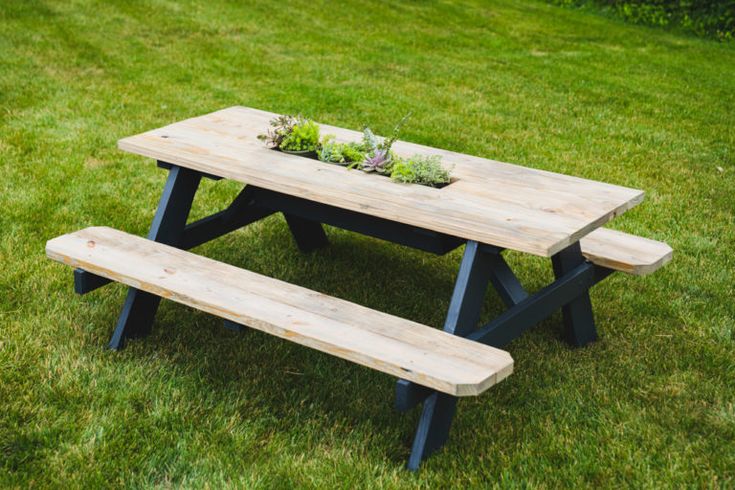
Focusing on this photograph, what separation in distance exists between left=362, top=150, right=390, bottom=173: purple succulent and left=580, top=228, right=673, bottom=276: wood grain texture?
92cm

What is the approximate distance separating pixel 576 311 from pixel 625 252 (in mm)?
326

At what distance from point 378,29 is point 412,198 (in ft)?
25.0

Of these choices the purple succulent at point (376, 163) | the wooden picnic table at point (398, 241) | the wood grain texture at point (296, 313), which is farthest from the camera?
the purple succulent at point (376, 163)

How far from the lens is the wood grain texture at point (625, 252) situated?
3.63 metres

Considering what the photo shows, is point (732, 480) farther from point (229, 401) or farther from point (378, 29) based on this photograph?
point (378, 29)

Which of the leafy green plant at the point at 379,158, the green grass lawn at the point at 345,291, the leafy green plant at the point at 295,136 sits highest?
the leafy green plant at the point at 379,158

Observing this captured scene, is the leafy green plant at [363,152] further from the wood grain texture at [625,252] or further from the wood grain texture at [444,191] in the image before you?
the wood grain texture at [625,252]

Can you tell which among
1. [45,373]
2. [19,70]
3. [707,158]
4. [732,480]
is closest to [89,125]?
[19,70]

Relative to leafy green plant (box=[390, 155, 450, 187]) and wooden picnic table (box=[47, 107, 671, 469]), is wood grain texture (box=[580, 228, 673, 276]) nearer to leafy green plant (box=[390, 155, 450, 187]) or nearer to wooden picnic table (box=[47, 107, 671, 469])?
wooden picnic table (box=[47, 107, 671, 469])

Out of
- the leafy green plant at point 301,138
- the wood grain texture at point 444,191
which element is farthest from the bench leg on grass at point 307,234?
the leafy green plant at point 301,138

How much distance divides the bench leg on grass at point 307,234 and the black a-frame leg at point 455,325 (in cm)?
166

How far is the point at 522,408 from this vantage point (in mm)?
3414

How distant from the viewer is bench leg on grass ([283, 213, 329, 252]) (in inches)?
Result: 184

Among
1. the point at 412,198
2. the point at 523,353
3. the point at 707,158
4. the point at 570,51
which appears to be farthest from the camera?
the point at 570,51
